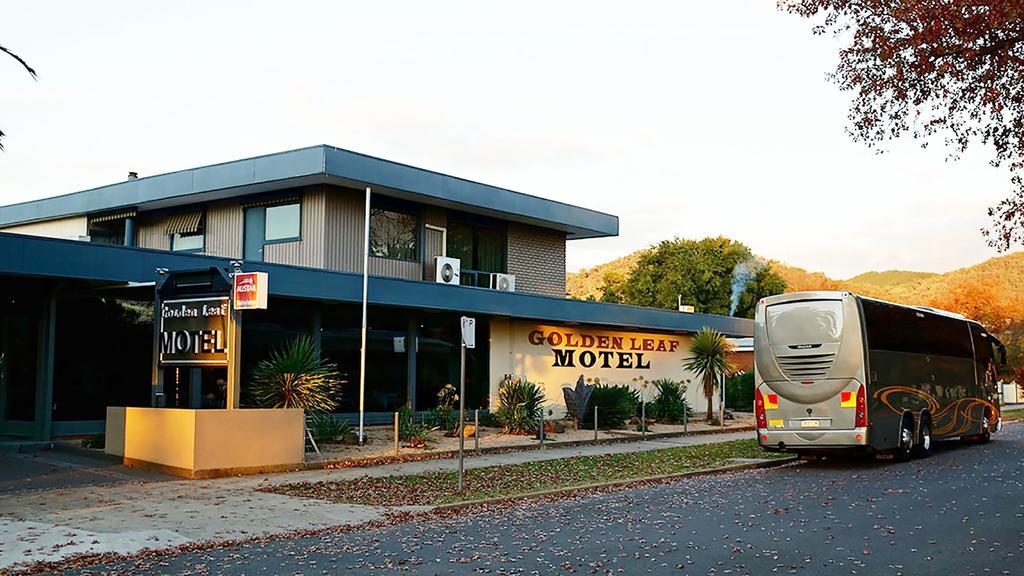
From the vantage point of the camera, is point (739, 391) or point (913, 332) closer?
point (913, 332)

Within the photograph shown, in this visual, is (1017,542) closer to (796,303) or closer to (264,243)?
(796,303)

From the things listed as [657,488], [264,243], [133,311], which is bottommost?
[657,488]

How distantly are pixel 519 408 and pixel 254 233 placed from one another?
8824 millimetres

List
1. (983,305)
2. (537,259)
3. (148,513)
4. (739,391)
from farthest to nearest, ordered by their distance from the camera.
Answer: (983,305)
(739,391)
(537,259)
(148,513)

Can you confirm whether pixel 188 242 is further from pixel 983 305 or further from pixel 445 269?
pixel 983 305

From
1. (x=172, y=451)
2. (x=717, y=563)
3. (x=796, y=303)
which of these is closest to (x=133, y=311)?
(x=172, y=451)

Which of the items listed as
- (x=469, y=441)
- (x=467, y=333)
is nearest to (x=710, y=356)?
(x=469, y=441)

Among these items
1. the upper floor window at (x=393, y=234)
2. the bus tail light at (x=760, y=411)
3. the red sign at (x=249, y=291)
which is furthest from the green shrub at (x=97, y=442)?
the bus tail light at (x=760, y=411)

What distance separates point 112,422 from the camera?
1820 centimetres

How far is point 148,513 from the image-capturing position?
12672 millimetres

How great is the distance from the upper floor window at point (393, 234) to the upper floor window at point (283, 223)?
2.02 meters

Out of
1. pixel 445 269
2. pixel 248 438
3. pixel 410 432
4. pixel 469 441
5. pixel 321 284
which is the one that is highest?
pixel 445 269

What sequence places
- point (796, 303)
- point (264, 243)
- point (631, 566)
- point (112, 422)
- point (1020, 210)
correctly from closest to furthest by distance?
point (631, 566), point (1020, 210), point (112, 422), point (796, 303), point (264, 243)

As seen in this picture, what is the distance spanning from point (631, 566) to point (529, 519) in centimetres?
344
